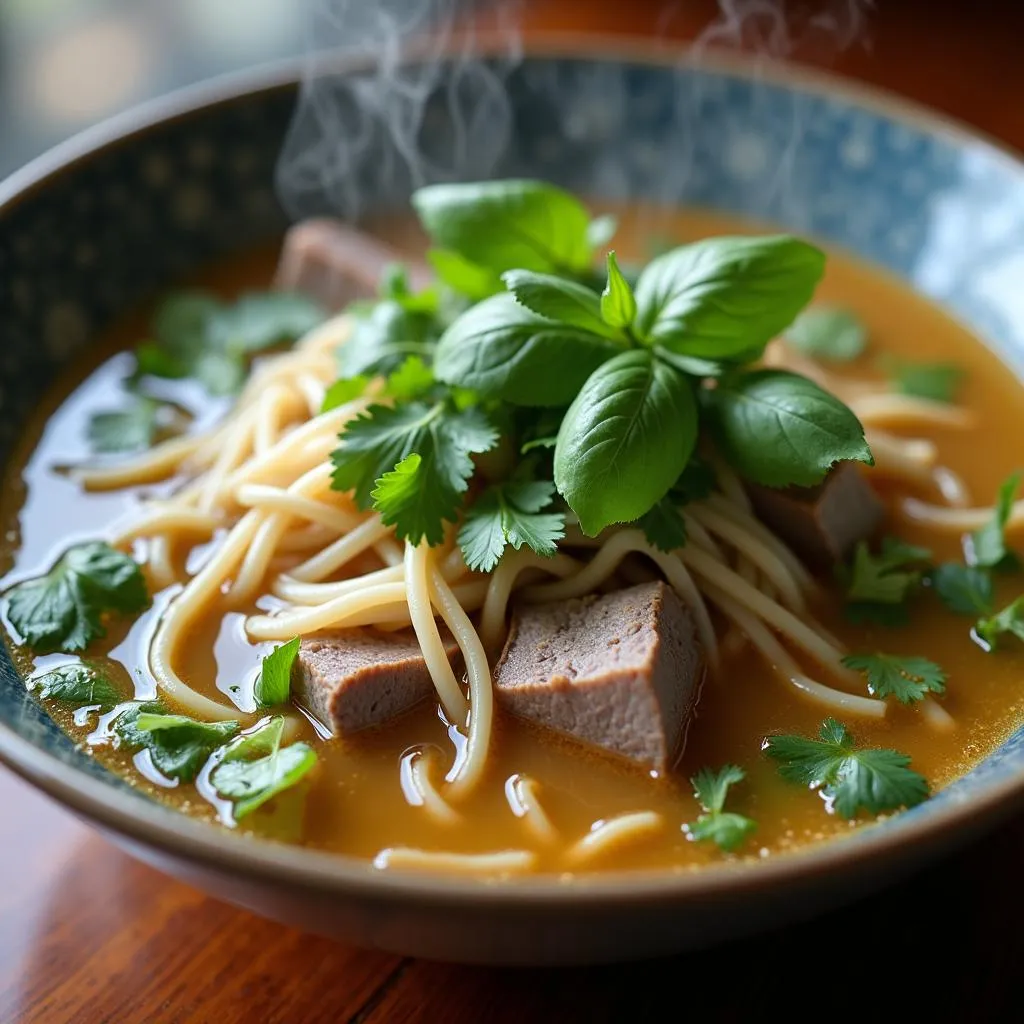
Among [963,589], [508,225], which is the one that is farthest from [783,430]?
[508,225]

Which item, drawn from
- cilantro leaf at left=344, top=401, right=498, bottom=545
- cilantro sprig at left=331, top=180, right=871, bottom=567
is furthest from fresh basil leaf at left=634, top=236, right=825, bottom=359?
cilantro leaf at left=344, top=401, right=498, bottom=545

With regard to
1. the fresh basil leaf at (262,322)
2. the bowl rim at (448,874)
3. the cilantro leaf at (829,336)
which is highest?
the fresh basil leaf at (262,322)

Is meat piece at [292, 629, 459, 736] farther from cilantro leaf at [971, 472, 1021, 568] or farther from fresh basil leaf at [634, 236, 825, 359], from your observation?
cilantro leaf at [971, 472, 1021, 568]

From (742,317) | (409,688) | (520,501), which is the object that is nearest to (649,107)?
(742,317)

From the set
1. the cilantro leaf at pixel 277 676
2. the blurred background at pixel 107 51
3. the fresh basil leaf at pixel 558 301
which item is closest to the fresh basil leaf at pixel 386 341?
the fresh basil leaf at pixel 558 301

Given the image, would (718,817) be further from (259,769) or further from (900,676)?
(259,769)

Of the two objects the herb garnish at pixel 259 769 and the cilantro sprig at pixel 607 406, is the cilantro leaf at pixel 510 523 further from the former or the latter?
the herb garnish at pixel 259 769
